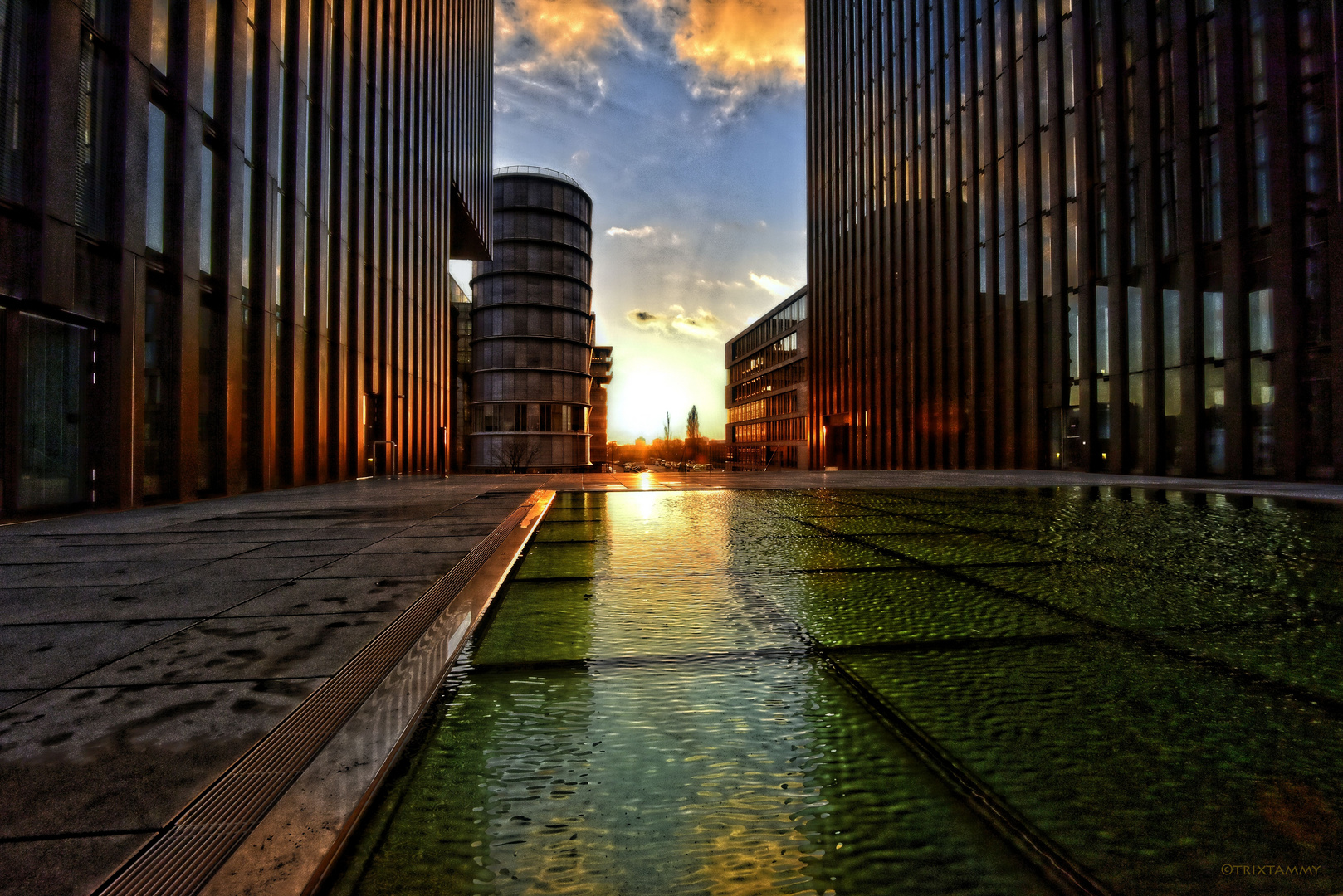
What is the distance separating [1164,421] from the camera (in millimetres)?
19219

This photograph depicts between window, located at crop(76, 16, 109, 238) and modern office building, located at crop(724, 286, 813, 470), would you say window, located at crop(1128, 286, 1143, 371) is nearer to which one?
window, located at crop(76, 16, 109, 238)

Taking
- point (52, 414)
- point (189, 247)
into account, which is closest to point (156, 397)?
point (52, 414)

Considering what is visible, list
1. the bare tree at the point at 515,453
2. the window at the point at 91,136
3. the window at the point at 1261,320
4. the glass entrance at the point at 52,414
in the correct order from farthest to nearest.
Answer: the bare tree at the point at 515,453 < the window at the point at 1261,320 < the window at the point at 91,136 < the glass entrance at the point at 52,414

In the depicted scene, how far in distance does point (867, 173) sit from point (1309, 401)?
30124mm

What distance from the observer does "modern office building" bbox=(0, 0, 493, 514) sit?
27.0ft

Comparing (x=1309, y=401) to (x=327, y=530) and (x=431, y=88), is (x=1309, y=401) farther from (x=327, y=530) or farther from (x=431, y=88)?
(x=431, y=88)

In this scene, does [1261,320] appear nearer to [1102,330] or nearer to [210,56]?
[1102,330]

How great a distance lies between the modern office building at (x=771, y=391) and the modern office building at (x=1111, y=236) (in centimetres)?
2026

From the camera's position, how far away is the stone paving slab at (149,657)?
52.6 inches

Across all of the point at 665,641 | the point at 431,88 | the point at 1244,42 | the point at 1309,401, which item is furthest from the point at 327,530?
the point at 431,88

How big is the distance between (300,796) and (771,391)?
68531mm
